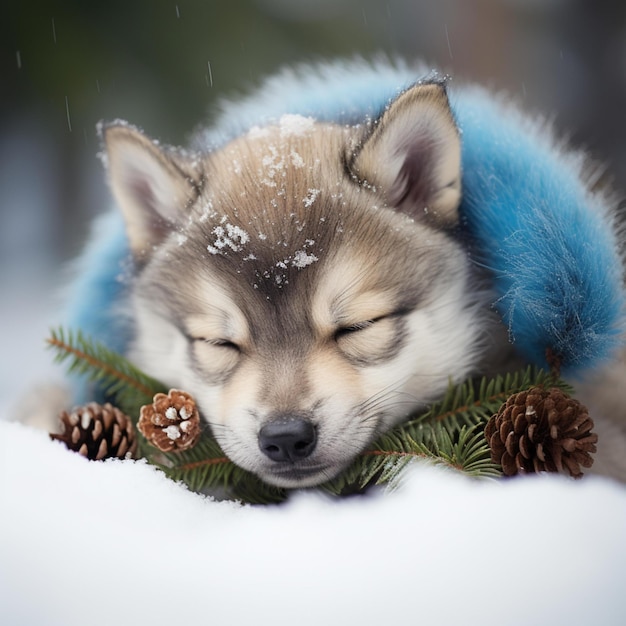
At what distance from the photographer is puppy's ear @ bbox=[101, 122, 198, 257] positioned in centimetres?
109

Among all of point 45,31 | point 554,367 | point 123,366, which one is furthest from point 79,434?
point 45,31

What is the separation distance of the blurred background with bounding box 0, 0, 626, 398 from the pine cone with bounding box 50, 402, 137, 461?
176cm

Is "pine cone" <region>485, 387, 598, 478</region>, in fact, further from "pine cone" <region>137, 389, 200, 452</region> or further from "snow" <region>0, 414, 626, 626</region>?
"pine cone" <region>137, 389, 200, 452</region>

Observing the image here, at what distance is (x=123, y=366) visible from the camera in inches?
44.7

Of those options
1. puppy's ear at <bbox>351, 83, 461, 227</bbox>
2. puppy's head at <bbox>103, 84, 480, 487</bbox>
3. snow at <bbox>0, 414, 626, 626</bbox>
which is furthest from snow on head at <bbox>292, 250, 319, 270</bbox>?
snow at <bbox>0, 414, 626, 626</bbox>

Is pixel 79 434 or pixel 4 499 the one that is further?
pixel 79 434

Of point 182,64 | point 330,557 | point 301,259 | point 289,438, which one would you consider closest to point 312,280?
Result: point 301,259

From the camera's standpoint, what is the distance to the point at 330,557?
31.7 inches

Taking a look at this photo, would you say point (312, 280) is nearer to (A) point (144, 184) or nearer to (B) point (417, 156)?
(B) point (417, 156)

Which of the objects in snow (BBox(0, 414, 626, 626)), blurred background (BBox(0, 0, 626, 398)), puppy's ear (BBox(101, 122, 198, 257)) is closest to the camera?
snow (BBox(0, 414, 626, 626))

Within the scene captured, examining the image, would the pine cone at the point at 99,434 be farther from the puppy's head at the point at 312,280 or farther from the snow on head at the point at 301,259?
the snow on head at the point at 301,259

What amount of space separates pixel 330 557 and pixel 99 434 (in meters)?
0.43

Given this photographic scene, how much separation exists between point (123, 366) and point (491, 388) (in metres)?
0.56

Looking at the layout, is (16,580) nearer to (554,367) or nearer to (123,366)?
(123,366)
